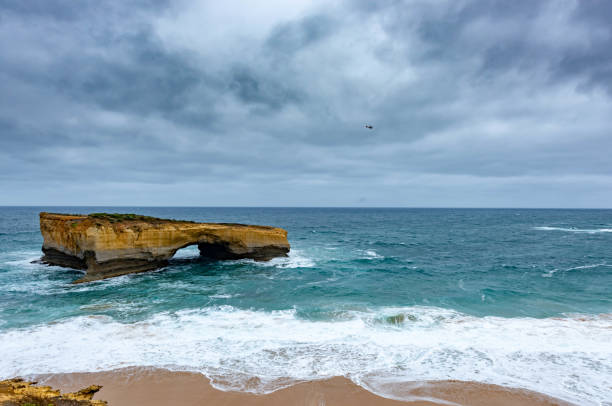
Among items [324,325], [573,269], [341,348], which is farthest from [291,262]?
[573,269]

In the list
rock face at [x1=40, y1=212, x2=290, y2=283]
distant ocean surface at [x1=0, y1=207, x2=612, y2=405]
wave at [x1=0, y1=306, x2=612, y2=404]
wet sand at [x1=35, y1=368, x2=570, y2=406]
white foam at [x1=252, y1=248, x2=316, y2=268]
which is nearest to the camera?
wet sand at [x1=35, y1=368, x2=570, y2=406]

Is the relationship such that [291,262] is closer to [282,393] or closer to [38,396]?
[282,393]

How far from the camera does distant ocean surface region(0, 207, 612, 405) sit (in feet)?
37.4

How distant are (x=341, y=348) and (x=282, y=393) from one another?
3687mm

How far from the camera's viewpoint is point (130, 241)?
25469 mm

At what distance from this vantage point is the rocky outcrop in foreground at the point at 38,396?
8.28 meters

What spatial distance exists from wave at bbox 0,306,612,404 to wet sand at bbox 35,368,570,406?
40 cm

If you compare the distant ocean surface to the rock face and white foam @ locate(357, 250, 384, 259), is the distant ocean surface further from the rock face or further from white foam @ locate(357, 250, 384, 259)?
white foam @ locate(357, 250, 384, 259)

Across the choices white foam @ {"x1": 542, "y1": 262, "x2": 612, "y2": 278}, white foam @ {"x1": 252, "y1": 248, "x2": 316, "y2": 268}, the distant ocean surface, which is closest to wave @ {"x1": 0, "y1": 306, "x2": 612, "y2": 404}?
the distant ocean surface

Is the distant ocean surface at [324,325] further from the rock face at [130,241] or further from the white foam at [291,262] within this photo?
the rock face at [130,241]

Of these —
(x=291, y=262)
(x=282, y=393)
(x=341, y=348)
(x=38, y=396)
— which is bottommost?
(x=282, y=393)

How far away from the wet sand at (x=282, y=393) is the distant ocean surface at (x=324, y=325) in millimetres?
430

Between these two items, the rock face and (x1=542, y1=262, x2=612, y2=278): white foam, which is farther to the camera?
(x1=542, y1=262, x2=612, y2=278): white foam

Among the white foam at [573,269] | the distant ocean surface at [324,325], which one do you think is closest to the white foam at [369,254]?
the distant ocean surface at [324,325]
